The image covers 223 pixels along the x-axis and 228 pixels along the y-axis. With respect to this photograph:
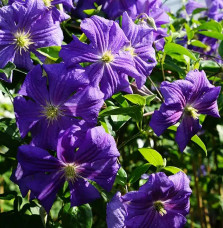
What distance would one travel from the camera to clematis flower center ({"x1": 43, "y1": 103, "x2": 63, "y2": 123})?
89 centimetres

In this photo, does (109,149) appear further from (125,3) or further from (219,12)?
(219,12)

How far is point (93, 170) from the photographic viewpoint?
875 millimetres

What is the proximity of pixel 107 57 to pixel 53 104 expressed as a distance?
15cm

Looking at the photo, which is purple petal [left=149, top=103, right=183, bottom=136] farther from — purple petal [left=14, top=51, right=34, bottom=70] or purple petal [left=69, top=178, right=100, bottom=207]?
purple petal [left=14, top=51, right=34, bottom=70]

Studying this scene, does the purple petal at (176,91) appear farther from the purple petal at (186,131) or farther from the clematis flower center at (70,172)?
the clematis flower center at (70,172)

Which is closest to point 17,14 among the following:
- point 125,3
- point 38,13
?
point 38,13

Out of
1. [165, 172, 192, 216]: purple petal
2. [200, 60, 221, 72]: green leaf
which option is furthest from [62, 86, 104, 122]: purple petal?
[200, 60, 221, 72]: green leaf

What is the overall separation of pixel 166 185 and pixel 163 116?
141 mm

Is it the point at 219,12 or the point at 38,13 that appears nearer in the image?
the point at 38,13

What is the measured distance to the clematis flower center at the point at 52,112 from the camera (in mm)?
888

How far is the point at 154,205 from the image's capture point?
0.96 m

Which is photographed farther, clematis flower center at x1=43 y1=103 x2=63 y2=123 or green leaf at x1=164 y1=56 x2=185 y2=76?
green leaf at x1=164 y1=56 x2=185 y2=76

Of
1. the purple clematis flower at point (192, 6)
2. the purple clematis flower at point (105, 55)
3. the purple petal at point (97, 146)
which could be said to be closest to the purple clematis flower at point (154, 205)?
the purple petal at point (97, 146)

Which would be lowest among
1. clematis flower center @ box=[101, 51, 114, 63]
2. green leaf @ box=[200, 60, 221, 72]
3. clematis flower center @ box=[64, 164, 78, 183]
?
green leaf @ box=[200, 60, 221, 72]
